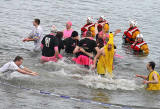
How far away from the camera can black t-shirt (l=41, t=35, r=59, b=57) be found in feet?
43.4

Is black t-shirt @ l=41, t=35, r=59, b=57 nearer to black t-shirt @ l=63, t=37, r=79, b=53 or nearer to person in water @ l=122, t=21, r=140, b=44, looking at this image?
black t-shirt @ l=63, t=37, r=79, b=53

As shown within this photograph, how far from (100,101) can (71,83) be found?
1.87 metres

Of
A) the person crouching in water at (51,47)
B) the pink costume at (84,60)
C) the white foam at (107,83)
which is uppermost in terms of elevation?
the person crouching in water at (51,47)

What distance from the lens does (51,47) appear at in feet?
44.2

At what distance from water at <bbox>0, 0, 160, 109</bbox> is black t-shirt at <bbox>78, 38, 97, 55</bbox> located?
3.03ft

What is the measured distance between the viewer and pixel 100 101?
35.6ft

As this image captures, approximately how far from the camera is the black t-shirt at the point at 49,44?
43.4 feet

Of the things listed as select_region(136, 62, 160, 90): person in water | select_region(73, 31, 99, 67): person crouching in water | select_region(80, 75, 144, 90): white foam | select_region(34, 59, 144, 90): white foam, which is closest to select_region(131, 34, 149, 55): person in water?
select_region(34, 59, 144, 90): white foam

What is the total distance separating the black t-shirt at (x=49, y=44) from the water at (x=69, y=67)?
504 mm

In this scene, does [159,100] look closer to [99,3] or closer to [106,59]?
[106,59]

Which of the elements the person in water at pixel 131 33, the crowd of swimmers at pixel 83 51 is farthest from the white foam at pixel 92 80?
the person in water at pixel 131 33

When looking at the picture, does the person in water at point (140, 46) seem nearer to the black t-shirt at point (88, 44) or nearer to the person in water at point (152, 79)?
the black t-shirt at point (88, 44)

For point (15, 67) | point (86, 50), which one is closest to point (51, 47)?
point (86, 50)

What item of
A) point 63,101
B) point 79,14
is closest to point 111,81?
point 63,101
